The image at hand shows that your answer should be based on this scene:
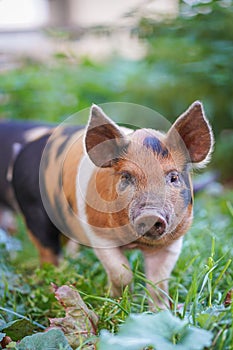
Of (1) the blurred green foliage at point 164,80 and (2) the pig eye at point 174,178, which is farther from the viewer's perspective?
(1) the blurred green foliage at point 164,80

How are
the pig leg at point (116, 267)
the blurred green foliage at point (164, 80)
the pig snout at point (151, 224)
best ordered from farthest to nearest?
the blurred green foliage at point (164, 80) < the pig leg at point (116, 267) < the pig snout at point (151, 224)

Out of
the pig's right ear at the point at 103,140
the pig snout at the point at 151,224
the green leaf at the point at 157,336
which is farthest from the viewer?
the pig's right ear at the point at 103,140

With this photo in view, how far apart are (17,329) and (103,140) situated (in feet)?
2.65

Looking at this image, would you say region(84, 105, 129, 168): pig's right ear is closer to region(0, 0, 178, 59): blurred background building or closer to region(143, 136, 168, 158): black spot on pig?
region(143, 136, 168, 158): black spot on pig

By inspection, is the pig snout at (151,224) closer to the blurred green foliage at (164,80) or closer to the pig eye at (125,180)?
the pig eye at (125,180)

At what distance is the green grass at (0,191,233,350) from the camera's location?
6.71ft

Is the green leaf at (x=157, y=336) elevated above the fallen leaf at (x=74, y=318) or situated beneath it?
elevated above

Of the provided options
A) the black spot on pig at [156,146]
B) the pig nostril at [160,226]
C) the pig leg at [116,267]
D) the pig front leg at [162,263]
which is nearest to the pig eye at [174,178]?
the black spot on pig at [156,146]

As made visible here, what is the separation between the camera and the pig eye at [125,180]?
2.36 m

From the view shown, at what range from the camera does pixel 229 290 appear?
226 cm

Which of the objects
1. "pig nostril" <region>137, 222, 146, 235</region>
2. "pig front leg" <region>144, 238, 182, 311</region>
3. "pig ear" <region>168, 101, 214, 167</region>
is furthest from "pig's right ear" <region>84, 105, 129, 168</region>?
"pig front leg" <region>144, 238, 182, 311</region>

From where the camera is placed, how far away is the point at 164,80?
5.70 m

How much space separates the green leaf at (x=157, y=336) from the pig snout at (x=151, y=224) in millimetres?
460

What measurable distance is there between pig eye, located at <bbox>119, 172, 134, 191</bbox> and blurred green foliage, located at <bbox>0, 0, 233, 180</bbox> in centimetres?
222
